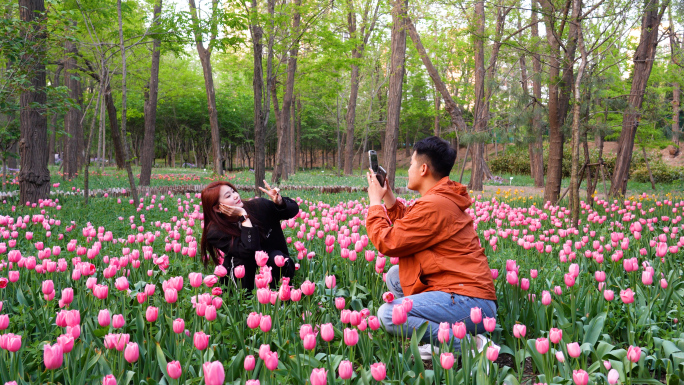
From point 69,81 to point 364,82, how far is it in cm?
1642

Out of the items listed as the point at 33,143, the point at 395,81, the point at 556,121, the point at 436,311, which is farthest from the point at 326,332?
the point at 395,81

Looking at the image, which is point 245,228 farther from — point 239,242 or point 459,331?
point 459,331

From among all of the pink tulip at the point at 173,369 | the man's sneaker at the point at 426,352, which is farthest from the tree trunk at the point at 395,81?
the pink tulip at the point at 173,369

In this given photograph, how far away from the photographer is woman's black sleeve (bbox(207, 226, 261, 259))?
133 inches

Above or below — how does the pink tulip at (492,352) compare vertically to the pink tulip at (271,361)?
below

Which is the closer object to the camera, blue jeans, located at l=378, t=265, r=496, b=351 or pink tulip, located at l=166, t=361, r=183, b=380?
pink tulip, located at l=166, t=361, r=183, b=380

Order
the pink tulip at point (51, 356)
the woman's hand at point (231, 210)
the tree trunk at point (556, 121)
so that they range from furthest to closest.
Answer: the tree trunk at point (556, 121) < the woman's hand at point (231, 210) < the pink tulip at point (51, 356)

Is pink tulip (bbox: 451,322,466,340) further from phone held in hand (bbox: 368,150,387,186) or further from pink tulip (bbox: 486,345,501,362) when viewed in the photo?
phone held in hand (bbox: 368,150,387,186)

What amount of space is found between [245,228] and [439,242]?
1.45 m

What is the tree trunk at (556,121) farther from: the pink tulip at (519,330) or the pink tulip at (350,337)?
the pink tulip at (350,337)

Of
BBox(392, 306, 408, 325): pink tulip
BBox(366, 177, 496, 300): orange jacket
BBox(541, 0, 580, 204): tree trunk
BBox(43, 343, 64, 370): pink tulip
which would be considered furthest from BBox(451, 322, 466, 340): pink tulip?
BBox(541, 0, 580, 204): tree trunk

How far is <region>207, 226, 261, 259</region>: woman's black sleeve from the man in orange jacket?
1023 millimetres

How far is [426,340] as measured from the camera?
8.71 feet

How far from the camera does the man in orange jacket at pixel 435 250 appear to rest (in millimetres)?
2516
